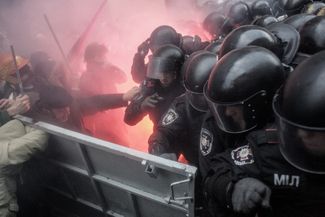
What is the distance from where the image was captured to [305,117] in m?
1.79

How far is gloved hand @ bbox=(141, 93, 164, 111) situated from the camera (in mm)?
3916

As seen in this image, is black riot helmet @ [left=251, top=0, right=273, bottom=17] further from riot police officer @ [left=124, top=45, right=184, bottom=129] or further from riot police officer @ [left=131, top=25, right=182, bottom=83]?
riot police officer @ [left=124, top=45, right=184, bottom=129]

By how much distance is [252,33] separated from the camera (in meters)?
2.80

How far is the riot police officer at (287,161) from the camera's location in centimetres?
179

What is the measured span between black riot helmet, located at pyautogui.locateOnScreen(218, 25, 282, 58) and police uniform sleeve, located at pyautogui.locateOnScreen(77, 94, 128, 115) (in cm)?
219

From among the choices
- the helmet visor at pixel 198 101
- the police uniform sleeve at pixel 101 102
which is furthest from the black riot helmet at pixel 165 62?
the police uniform sleeve at pixel 101 102

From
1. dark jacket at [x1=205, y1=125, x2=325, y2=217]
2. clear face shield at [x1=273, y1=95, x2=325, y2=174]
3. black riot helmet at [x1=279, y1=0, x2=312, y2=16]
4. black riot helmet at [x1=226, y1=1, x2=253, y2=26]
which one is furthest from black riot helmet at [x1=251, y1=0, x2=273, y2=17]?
clear face shield at [x1=273, y1=95, x2=325, y2=174]

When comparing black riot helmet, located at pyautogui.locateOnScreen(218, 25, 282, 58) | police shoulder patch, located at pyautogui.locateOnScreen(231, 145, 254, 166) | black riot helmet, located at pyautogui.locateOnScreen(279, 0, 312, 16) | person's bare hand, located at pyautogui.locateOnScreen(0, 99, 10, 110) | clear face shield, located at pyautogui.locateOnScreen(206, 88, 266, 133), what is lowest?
police shoulder patch, located at pyautogui.locateOnScreen(231, 145, 254, 166)

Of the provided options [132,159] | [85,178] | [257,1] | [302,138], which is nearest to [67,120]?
[85,178]

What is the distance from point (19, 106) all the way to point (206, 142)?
1.98m

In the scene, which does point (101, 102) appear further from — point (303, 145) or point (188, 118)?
point (303, 145)

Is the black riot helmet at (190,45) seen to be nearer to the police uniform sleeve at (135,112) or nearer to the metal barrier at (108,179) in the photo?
the police uniform sleeve at (135,112)

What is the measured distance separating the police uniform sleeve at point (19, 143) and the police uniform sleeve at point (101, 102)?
1507mm

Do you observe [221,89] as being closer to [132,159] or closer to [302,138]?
[302,138]
